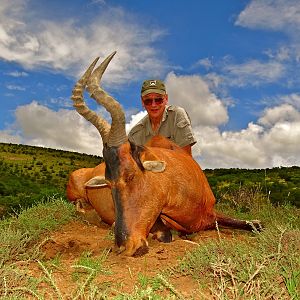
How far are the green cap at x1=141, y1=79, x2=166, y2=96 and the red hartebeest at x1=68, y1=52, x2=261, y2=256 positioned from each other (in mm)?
1478

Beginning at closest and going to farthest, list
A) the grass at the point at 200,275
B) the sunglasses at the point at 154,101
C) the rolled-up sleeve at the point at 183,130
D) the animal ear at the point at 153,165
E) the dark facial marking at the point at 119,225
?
the grass at the point at 200,275 → the dark facial marking at the point at 119,225 → the animal ear at the point at 153,165 → the sunglasses at the point at 154,101 → the rolled-up sleeve at the point at 183,130

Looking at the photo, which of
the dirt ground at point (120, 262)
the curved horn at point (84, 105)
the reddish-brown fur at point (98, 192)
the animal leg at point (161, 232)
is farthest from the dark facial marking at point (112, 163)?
the reddish-brown fur at point (98, 192)

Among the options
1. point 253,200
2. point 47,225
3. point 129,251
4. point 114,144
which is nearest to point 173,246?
point 129,251

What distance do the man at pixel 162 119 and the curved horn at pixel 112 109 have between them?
79.7 inches

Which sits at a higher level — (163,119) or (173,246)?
(163,119)

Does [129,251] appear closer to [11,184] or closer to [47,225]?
[47,225]

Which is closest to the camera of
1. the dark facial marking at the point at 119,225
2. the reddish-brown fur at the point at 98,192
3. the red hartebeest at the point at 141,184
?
the dark facial marking at the point at 119,225

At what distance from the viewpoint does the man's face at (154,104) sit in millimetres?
7727

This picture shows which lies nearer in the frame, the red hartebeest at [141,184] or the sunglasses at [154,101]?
the red hartebeest at [141,184]

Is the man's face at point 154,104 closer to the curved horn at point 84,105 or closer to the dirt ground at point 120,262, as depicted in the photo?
the curved horn at point 84,105

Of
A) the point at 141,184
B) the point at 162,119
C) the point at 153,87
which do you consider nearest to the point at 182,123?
the point at 162,119

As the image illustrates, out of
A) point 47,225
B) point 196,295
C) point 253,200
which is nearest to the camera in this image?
point 196,295

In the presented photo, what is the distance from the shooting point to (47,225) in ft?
25.1

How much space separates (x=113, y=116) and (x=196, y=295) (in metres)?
2.51
